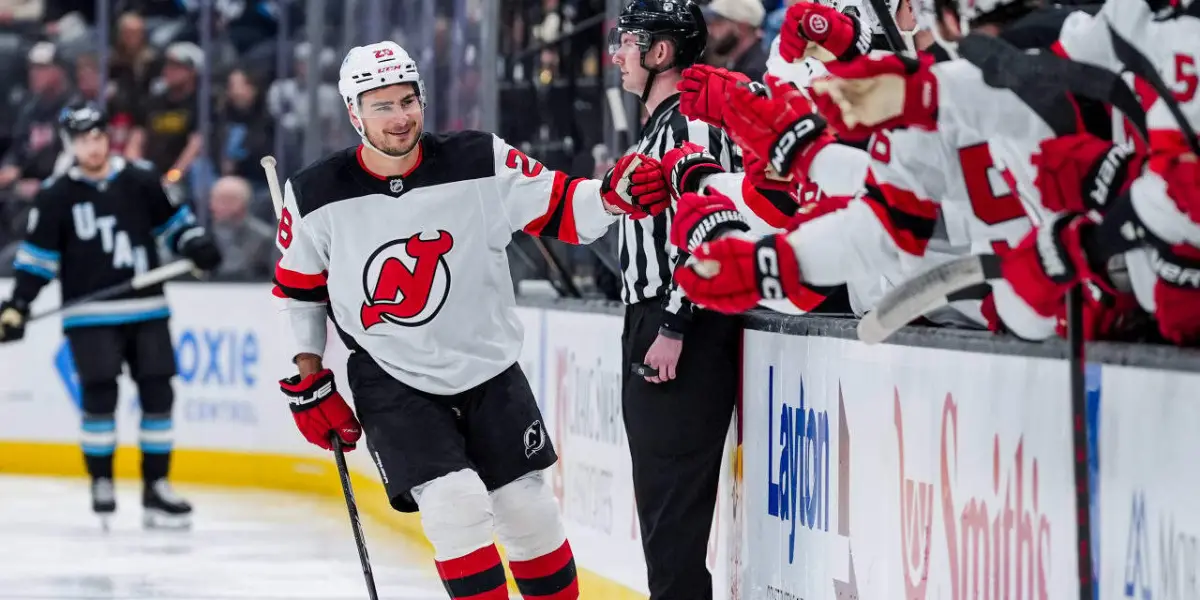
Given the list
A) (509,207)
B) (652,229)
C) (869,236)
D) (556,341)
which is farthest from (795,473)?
(556,341)

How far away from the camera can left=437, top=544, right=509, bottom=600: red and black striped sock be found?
3350 millimetres

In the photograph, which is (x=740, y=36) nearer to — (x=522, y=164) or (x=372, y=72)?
(x=522, y=164)

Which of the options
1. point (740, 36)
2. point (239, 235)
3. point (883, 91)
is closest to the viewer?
point (883, 91)

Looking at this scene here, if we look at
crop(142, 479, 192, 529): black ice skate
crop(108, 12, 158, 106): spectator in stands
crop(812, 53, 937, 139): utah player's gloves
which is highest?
crop(108, 12, 158, 106): spectator in stands

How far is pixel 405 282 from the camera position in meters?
3.49

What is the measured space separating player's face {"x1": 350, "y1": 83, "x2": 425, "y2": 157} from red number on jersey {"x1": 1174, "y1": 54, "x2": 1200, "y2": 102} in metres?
1.66

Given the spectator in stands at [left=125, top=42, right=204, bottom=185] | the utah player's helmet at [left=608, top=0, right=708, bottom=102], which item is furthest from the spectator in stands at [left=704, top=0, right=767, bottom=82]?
the spectator in stands at [left=125, top=42, right=204, bottom=185]

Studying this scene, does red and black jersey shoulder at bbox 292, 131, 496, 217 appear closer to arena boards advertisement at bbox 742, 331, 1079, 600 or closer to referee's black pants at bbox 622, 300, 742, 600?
referee's black pants at bbox 622, 300, 742, 600

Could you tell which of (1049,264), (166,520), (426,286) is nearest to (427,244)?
(426,286)

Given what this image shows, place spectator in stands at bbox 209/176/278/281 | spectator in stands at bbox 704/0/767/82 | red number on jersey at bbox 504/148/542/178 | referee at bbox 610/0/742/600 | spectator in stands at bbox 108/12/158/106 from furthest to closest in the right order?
spectator in stands at bbox 108/12/158/106, spectator in stands at bbox 209/176/278/281, spectator in stands at bbox 704/0/767/82, red number on jersey at bbox 504/148/542/178, referee at bbox 610/0/742/600

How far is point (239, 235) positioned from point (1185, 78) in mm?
6868

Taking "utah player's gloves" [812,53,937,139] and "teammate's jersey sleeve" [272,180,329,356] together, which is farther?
"teammate's jersey sleeve" [272,180,329,356]

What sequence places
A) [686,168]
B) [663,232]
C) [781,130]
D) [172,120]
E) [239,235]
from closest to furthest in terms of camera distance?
1. [781,130]
2. [686,168]
3. [663,232]
4. [239,235]
5. [172,120]

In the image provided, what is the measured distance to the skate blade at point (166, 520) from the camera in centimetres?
661
